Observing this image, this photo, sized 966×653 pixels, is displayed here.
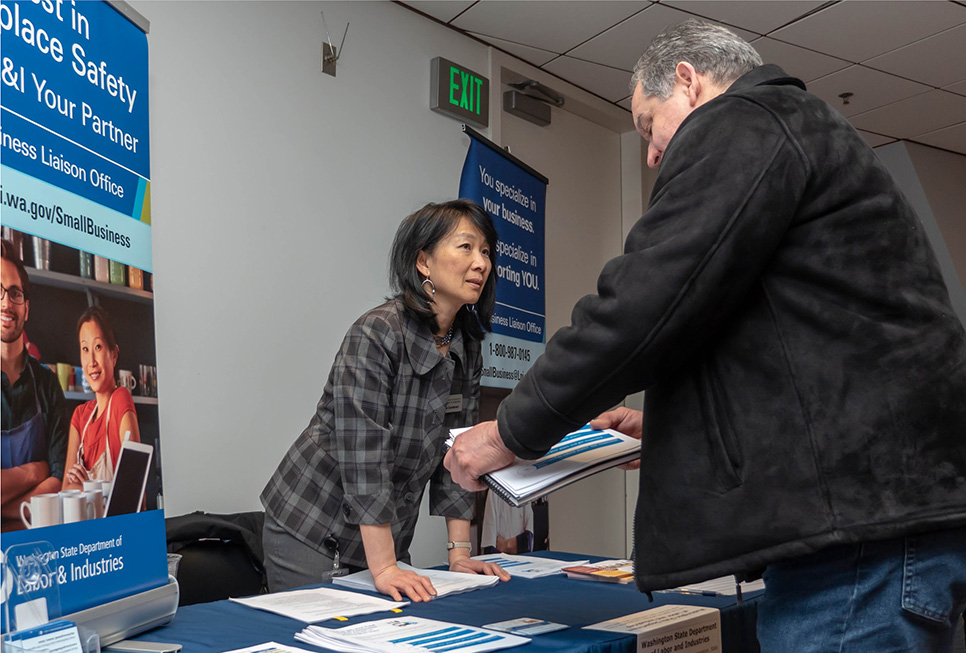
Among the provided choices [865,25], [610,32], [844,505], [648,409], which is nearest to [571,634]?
[648,409]

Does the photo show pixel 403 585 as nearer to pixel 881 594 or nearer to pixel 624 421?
pixel 624 421

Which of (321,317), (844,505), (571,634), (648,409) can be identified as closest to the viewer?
(844,505)

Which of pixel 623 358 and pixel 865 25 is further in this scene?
pixel 865 25

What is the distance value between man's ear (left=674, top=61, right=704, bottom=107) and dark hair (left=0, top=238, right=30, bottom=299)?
994mm

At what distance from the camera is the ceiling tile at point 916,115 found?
501 centimetres

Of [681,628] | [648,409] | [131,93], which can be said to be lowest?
[681,628]

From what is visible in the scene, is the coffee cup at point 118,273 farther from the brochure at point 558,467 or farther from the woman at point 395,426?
the brochure at point 558,467

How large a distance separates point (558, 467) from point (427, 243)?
95 cm

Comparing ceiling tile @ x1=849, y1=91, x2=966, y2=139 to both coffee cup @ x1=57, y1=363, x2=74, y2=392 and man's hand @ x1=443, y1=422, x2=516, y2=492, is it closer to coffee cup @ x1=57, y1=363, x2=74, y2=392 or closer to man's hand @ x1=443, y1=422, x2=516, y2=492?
man's hand @ x1=443, y1=422, x2=516, y2=492

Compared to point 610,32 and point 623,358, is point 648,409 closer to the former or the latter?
point 623,358

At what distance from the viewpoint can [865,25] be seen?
4.02 meters

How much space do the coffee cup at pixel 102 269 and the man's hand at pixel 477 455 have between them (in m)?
0.67

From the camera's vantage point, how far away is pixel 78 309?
1283 millimetres

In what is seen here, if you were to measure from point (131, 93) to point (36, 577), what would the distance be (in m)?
0.86
